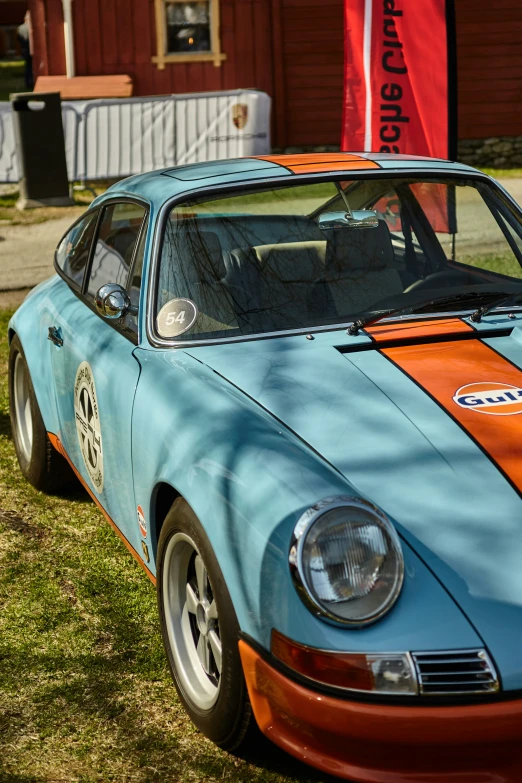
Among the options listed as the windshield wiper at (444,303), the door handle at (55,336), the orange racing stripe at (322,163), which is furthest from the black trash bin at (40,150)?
the windshield wiper at (444,303)

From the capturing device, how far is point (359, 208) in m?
3.73

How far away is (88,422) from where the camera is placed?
3734mm

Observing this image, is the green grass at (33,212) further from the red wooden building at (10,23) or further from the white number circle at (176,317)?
the red wooden building at (10,23)

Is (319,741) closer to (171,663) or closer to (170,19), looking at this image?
(171,663)

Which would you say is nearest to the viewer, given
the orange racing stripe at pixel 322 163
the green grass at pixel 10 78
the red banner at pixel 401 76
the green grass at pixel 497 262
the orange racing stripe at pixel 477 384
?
the orange racing stripe at pixel 477 384

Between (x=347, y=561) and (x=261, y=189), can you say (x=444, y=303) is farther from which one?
(x=347, y=561)

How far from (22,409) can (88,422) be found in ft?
4.73

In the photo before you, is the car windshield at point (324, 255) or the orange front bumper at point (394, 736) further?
the car windshield at point (324, 255)

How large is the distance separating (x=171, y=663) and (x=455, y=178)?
2.18m

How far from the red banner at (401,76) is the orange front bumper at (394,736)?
5744 mm

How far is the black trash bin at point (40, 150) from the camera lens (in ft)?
42.5

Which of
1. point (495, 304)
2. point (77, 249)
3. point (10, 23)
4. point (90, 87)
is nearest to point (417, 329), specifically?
point (495, 304)

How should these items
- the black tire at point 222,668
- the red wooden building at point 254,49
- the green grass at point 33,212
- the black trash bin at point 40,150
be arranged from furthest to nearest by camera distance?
the red wooden building at point 254,49, the black trash bin at point 40,150, the green grass at point 33,212, the black tire at point 222,668

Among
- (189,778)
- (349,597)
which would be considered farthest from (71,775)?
(349,597)
